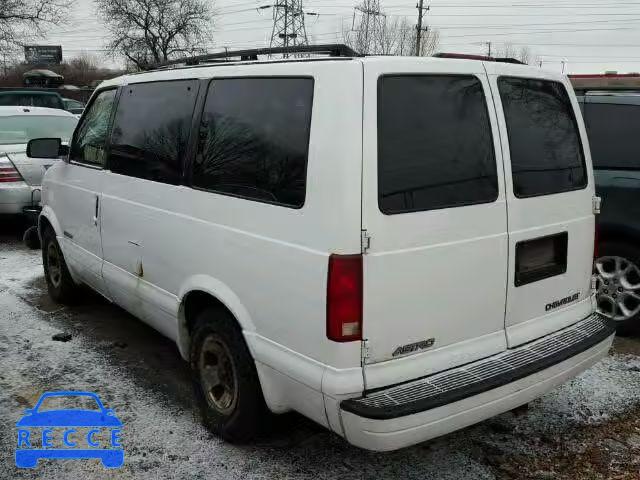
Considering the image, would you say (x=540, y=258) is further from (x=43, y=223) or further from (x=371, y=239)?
(x=43, y=223)

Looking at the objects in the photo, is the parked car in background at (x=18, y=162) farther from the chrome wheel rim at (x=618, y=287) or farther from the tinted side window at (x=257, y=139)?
the chrome wheel rim at (x=618, y=287)

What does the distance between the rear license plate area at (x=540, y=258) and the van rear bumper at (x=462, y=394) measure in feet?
1.06

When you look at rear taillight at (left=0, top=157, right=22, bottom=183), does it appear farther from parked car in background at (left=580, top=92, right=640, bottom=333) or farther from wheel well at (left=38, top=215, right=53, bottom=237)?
parked car in background at (left=580, top=92, right=640, bottom=333)

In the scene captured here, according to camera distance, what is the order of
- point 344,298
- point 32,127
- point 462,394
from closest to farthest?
1. point 344,298
2. point 462,394
3. point 32,127

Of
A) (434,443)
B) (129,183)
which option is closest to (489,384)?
(434,443)

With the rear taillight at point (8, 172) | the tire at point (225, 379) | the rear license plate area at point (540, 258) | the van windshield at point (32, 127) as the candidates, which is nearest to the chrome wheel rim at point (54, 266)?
the tire at point (225, 379)

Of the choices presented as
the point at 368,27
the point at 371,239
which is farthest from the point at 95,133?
the point at 368,27

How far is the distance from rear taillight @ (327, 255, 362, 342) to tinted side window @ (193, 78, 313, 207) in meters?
0.35

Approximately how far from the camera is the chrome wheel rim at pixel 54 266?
5405 millimetres

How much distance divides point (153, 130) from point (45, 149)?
179 cm

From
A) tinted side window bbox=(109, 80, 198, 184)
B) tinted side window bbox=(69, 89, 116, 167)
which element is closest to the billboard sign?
tinted side window bbox=(69, 89, 116, 167)

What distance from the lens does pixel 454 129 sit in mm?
2797

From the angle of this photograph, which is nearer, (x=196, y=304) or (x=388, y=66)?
(x=388, y=66)

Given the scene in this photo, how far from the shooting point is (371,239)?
97.7 inches
